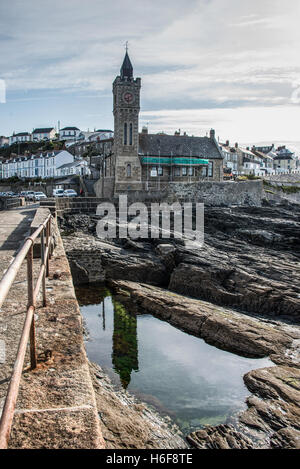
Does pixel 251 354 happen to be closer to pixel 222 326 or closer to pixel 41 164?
pixel 222 326

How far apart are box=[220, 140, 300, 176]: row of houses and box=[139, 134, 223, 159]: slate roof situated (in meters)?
14.9

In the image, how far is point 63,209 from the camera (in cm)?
2489

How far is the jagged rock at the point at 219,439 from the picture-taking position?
5832 mm

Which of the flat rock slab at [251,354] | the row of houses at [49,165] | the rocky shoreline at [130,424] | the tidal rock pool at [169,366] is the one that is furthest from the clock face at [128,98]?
the rocky shoreline at [130,424]

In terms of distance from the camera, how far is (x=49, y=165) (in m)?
76.5

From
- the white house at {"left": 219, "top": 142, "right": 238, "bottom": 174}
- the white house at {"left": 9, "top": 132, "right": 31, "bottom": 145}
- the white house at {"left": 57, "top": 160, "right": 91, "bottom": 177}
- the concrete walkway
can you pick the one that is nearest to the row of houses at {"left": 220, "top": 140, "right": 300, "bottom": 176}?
the white house at {"left": 219, "top": 142, "right": 238, "bottom": 174}

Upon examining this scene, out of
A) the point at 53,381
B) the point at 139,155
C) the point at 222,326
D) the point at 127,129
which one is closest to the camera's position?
the point at 53,381

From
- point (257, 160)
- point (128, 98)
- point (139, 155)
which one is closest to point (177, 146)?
point (139, 155)

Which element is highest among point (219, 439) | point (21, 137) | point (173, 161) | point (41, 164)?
point (21, 137)

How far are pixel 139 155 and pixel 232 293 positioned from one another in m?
31.2

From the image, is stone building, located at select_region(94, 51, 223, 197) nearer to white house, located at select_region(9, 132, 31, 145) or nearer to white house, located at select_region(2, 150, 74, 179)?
white house, located at select_region(2, 150, 74, 179)

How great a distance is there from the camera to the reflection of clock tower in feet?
135

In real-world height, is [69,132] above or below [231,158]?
above

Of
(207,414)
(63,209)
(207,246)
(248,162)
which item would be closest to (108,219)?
Answer: (63,209)
